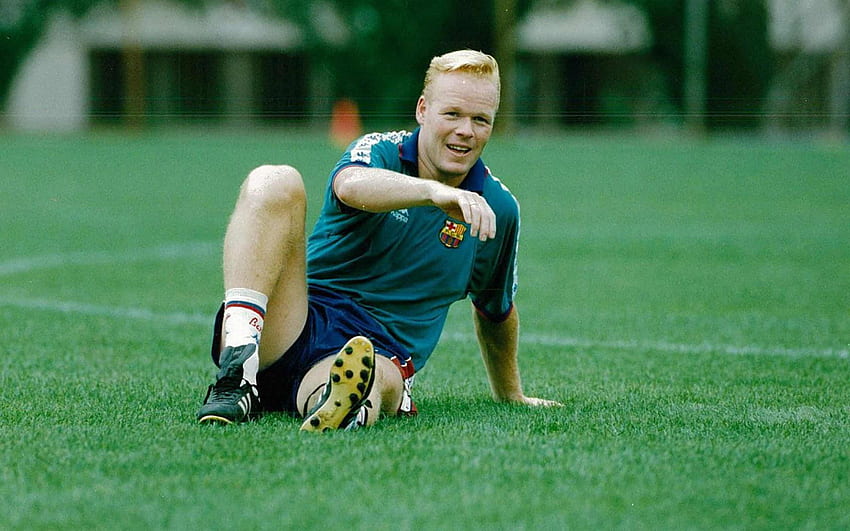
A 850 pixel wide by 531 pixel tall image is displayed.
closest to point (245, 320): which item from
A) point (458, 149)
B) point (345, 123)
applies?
point (458, 149)

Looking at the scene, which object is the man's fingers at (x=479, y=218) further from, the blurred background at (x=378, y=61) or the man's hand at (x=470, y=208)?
the blurred background at (x=378, y=61)

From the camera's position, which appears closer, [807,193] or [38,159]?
[807,193]

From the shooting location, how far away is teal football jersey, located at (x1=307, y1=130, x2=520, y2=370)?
14.1ft

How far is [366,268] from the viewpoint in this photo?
4414 mm

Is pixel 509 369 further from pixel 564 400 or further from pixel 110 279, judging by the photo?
pixel 110 279

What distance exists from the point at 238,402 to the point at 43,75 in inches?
1530

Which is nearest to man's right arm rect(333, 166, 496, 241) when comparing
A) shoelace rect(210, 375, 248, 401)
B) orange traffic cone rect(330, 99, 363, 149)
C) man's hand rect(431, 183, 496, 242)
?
man's hand rect(431, 183, 496, 242)

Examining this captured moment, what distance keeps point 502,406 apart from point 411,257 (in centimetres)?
67

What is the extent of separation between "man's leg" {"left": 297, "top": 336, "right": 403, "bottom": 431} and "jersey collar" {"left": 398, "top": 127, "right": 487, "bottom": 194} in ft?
2.13

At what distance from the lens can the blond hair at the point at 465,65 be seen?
4152 millimetres

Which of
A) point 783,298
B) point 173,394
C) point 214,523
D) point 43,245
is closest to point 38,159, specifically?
point 43,245

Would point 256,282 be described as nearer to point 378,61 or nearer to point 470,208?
point 470,208

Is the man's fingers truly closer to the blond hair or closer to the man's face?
the man's face

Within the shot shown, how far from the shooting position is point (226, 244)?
4207mm
